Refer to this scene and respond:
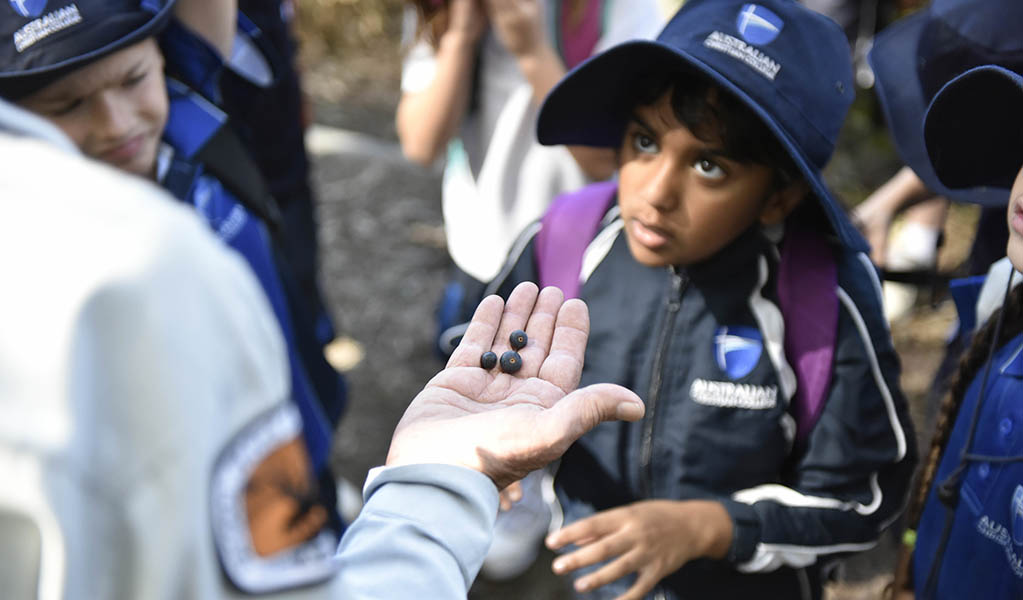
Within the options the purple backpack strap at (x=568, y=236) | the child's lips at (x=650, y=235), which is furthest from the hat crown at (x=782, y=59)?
the purple backpack strap at (x=568, y=236)

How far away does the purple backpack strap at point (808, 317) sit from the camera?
170 centimetres

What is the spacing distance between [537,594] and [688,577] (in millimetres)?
1242

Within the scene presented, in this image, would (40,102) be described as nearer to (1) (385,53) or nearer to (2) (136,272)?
(2) (136,272)

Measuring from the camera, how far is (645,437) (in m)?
1.81

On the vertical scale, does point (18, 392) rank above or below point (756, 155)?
above

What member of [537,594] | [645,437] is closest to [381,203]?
[537,594]

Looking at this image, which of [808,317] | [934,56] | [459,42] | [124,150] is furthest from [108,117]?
[934,56]

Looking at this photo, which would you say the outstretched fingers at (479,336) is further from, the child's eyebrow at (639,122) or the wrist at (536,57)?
the wrist at (536,57)

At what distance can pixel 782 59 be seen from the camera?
1.63 m

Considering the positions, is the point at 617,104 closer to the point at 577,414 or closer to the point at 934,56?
the point at 934,56

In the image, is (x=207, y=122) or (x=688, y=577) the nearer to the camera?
(x=688, y=577)

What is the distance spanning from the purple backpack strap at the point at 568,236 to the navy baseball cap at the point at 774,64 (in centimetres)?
29

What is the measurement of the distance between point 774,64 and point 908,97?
0.46 meters

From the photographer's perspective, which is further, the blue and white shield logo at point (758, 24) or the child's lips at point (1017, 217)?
the blue and white shield logo at point (758, 24)
